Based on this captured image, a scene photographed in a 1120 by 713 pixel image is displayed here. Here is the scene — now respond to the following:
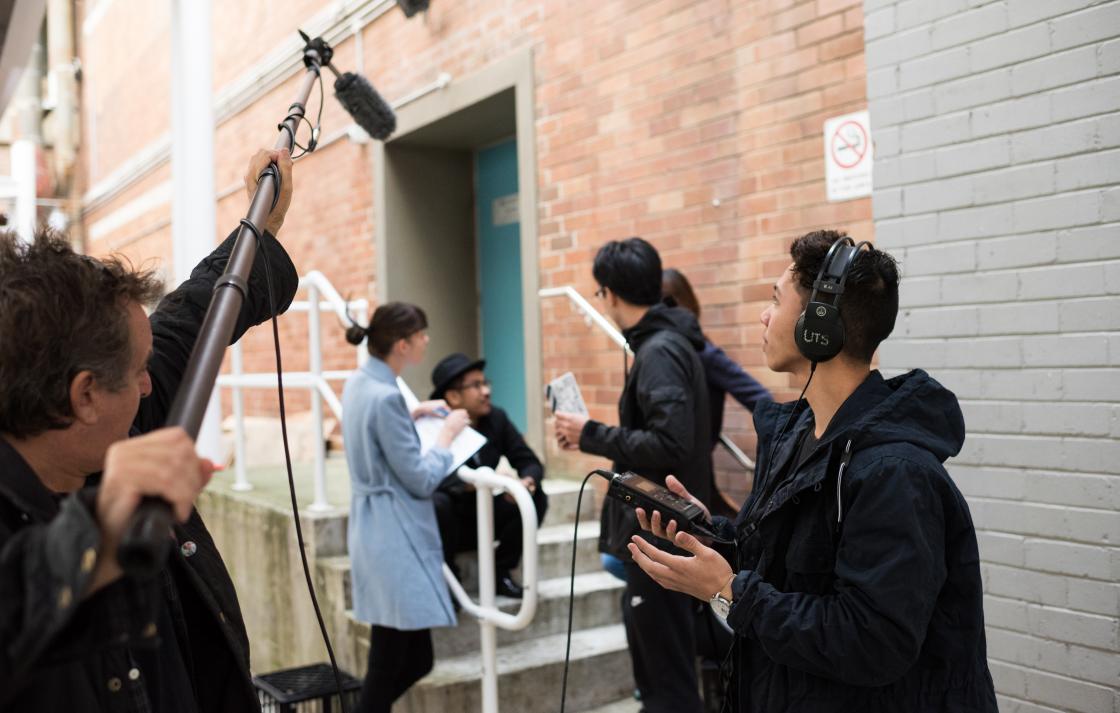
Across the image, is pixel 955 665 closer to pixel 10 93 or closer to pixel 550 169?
pixel 550 169

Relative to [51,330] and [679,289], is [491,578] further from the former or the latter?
[51,330]

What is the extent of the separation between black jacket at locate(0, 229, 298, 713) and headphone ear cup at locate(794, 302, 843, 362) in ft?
3.59

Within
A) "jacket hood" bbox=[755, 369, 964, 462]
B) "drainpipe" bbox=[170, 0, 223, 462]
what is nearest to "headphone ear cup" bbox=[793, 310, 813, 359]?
"jacket hood" bbox=[755, 369, 964, 462]

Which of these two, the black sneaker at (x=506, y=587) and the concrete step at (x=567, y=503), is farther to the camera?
the concrete step at (x=567, y=503)

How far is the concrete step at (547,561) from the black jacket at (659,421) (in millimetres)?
883

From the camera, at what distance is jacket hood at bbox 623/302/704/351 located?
3.43 meters

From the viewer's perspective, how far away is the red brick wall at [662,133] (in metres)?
4.11

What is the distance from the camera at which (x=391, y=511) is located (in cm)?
375

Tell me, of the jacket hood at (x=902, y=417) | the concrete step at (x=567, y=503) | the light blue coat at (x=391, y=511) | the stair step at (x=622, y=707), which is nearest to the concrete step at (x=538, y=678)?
the stair step at (x=622, y=707)

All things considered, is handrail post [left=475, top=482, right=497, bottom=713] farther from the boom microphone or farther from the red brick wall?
the boom microphone

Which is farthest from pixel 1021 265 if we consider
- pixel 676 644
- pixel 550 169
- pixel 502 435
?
pixel 550 169

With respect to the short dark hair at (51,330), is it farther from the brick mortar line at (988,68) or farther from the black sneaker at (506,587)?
the black sneaker at (506,587)

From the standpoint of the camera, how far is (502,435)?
4.60 m

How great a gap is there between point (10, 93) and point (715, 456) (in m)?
4.75
